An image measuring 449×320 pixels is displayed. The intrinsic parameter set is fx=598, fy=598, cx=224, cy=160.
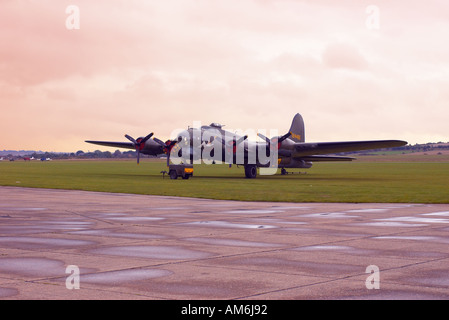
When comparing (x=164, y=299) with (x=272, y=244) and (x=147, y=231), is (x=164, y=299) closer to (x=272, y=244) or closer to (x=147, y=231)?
(x=272, y=244)

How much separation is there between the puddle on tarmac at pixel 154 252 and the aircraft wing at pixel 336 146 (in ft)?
147

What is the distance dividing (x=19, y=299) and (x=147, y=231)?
839cm

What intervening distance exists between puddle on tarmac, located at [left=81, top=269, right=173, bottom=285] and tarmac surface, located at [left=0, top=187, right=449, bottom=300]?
0.05 feet

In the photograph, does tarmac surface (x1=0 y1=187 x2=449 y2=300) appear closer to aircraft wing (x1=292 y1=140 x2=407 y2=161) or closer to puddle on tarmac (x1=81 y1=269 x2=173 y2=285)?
puddle on tarmac (x1=81 y1=269 x2=173 y2=285)

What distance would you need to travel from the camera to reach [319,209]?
78.7 ft

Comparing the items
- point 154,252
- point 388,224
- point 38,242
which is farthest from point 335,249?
point 38,242

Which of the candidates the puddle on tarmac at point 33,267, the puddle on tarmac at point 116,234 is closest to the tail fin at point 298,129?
the puddle on tarmac at point 116,234

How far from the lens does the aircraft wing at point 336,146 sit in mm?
57366

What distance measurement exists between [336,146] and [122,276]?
174 feet

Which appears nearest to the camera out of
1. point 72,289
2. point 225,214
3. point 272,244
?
point 72,289

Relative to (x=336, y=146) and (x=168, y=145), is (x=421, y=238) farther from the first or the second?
(x=168, y=145)

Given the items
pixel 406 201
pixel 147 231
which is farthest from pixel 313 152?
pixel 147 231

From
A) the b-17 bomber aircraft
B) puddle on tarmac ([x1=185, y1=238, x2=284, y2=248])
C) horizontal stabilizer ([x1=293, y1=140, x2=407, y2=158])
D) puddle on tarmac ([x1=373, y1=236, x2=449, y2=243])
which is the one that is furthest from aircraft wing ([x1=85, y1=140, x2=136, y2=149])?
puddle on tarmac ([x1=373, y1=236, x2=449, y2=243])
